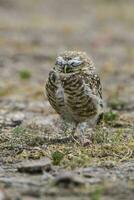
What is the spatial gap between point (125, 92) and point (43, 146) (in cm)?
452

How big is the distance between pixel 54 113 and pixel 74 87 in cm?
259

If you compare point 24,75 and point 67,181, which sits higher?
point 24,75

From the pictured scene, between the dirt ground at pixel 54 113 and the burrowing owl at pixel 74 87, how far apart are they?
298 mm

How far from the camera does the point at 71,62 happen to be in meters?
7.49

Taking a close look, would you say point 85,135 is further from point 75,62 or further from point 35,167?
point 35,167

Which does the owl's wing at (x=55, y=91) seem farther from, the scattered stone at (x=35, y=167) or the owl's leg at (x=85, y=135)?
the scattered stone at (x=35, y=167)

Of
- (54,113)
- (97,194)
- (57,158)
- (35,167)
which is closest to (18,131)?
(57,158)

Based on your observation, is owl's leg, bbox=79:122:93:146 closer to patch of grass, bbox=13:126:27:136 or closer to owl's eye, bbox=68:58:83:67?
patch of grass, bbox=13:126:27:136

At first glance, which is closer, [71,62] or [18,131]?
[71,62]

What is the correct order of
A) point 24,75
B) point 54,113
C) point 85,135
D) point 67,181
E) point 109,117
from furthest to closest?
point 24,75
point 54,113
point 109,117
point 85,135
point 67,181

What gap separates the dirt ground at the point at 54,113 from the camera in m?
5.83

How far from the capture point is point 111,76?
1363 centimetres

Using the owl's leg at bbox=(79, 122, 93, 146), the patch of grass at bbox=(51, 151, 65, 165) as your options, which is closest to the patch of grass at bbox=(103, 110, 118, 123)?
the owl's leg at bbox=(79, 122, 93, 146)

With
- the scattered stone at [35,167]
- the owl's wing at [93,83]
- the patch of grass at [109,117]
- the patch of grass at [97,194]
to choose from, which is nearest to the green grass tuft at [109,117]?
the patch of grass at [109,117]
